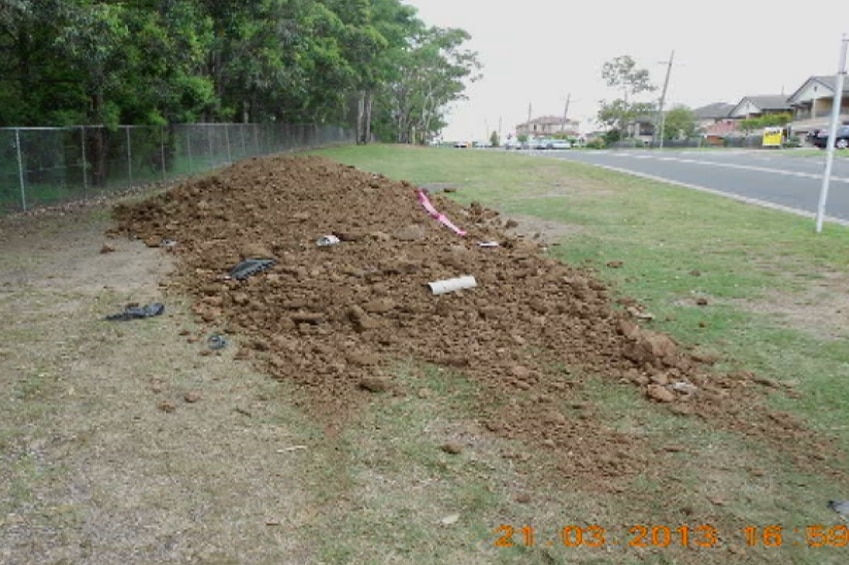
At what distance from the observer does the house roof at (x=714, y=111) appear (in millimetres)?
105625

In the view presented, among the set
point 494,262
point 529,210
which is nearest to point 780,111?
point 529,210

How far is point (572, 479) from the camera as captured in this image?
351 cm

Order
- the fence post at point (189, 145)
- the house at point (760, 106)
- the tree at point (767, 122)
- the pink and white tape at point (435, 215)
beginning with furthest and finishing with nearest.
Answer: the house at point (760, 106)
the tree at point (767, 122)
the fence post at point (189, 145)
the pink and white tape at point (435, 215)

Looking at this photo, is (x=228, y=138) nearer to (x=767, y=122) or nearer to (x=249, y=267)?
(x=249, y=267)

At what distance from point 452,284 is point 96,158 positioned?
38.6ft

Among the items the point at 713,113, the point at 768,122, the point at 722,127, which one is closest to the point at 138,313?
the point at 768,122

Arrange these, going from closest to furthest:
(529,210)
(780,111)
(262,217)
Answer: (262,217)
(529,210)
(780,111)

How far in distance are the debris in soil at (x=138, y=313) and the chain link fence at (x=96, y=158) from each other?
771 centimetres

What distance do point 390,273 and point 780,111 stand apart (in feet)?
307

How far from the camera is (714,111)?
108875 mm

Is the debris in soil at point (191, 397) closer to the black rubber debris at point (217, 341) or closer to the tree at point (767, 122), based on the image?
the black rubber debris at point (217, 341)

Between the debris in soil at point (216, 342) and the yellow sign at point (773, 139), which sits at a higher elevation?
the yellow sign at point (773, 139)

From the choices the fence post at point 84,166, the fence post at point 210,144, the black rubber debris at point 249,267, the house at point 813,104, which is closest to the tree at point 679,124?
the house at point 813,104

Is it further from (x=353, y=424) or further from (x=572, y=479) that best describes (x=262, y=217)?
(x=572, y=479)
